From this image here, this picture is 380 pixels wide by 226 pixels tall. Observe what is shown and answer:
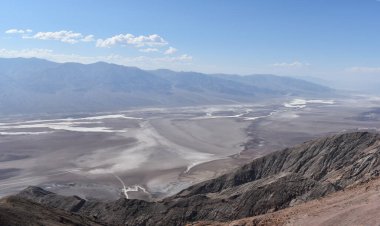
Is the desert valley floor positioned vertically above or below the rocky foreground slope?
below

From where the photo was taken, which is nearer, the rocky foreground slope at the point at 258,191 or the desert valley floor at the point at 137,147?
the rocky foreground slope at the point at 258,191

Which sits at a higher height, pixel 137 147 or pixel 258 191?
pixel 258 191

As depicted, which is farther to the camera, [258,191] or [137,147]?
[137,147]

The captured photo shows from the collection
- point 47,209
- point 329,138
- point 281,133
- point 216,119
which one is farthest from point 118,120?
point 47,209

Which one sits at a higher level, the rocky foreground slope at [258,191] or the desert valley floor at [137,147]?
the rocky foreground slope at [258,191]
